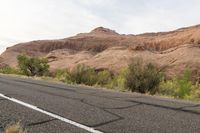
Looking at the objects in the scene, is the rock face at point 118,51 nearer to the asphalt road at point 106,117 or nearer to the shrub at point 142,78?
the shrub at point 142,78

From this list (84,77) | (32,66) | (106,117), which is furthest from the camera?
(32,66)

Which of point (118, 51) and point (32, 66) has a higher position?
point (118, 51)

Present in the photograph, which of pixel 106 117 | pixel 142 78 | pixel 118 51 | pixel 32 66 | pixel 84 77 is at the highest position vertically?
pixel 118 51

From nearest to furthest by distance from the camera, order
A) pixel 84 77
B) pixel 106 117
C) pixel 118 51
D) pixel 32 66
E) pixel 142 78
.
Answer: pixel 106 117
pixel 142 78
pixel 84 77
pixel 32 66
pixel 118 51

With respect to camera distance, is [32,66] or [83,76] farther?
[32,66]

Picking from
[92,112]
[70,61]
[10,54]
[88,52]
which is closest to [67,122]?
[92,112]

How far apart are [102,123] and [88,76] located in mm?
13817

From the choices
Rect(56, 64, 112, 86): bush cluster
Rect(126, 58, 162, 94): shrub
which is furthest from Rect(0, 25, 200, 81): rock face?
Rect(126, 58, 162, 94): shrub

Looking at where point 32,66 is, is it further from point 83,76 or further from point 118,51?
point 118,51

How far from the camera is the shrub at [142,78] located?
14992 mm

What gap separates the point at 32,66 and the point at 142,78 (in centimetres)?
2721

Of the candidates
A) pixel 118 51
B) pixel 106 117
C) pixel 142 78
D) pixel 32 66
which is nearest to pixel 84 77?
pixel 142 78

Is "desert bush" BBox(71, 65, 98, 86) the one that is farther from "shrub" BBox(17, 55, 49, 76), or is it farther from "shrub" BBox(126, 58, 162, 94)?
"shrub" BBox(17, 55, 49, 76)

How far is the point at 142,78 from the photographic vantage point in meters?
15.1
